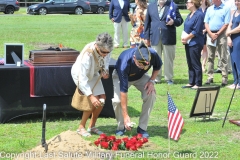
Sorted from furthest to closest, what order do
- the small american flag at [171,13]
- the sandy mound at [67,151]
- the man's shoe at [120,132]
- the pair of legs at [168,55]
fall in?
the pair of legs at [168,55] < the small american flag at [171,13] < the man's shoe at [120,132] < the sandy mound at [67,151]

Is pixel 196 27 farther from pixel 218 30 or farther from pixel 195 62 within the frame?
pixel 218 30

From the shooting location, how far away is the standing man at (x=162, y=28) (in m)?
11.7

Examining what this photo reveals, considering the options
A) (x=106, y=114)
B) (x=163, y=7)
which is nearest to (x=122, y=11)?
(x=163, y=7)

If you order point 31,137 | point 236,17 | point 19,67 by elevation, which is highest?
point 236,17

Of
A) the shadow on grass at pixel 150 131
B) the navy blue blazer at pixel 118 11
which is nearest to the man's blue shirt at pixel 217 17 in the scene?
the shadow on grass at pixel 150 131

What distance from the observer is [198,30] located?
11242 mm

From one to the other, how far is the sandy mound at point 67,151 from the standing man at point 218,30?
586cm

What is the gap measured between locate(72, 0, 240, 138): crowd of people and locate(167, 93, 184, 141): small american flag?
0.54 meters

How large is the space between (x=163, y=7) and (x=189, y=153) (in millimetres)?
5383

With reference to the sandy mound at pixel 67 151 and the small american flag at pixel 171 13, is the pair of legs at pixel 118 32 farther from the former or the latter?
the sandy mound at pixel 67 151

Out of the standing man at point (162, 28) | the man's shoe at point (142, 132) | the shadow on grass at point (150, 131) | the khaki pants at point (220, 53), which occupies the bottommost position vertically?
the shadow on grass at point (150, 131)

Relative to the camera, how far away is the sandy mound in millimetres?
6316

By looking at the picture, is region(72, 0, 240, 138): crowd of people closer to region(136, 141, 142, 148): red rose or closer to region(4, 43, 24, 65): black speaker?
region(136, 141, 142, 148): red rose

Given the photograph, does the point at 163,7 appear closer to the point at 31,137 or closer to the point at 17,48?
the point at 17,48
